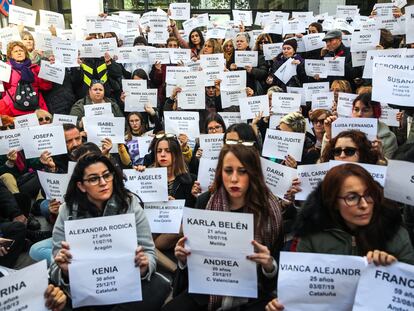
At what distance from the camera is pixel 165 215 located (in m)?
4.30

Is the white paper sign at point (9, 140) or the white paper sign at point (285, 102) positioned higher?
the white paper sign at point (285, 102)

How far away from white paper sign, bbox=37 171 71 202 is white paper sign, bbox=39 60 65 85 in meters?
3.02

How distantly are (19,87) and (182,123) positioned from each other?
2787 millimetres

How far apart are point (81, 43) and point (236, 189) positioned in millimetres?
5469

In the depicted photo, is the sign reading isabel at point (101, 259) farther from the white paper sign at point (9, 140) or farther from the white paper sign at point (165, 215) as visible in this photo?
the white paper sign at point (9, 140)

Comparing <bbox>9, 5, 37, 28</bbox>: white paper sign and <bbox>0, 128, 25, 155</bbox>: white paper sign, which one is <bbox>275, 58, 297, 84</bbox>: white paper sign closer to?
<bbox>0, 128, 25, 155</bbox>: white paper sign

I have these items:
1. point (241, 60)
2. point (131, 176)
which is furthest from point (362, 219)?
point (241, 60)

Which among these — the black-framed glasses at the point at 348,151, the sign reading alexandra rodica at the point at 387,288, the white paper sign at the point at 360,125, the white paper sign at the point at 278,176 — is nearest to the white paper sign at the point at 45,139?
the white paper sign at the point at 278,176

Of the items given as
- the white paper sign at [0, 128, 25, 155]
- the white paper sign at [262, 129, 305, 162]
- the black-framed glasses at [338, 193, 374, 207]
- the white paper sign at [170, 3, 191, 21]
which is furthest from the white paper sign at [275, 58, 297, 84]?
the black-framed glasses at [338, 193, 374, 207]

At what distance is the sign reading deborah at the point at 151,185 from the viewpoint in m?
4.32

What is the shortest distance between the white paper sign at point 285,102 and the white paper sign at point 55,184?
10.6ft

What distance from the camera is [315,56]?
327 inches

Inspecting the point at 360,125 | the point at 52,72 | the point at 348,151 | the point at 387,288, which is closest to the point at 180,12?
the point at 52,72

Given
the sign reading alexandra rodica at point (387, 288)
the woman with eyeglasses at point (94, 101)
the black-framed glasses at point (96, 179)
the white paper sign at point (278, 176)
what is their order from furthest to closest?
the woman with eyeglasses at point (94, 101)
the white paper sign at point (278, 176)
the black-framed glasses at point (96, 179)
the sign reading alexandra rodica at point (387, 288)
